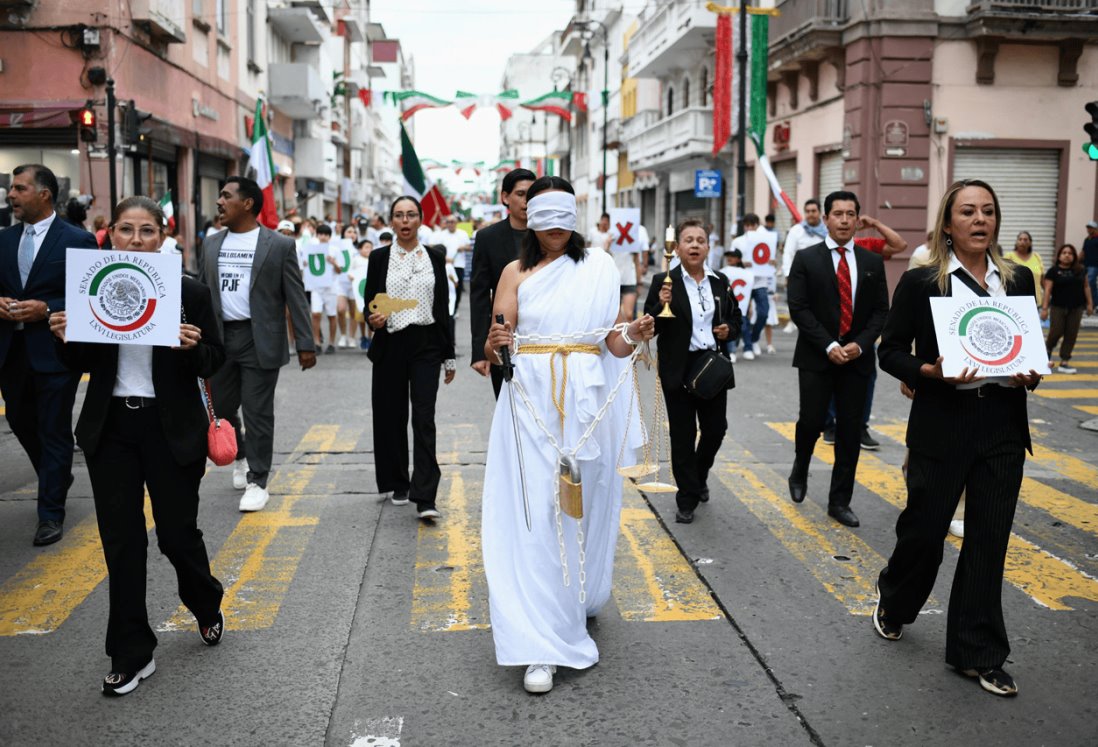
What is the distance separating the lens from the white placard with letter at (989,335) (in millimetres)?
4258

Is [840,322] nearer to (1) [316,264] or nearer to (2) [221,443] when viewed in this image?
(2) [221,443]

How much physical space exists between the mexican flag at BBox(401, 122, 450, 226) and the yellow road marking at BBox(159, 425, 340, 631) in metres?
8.05

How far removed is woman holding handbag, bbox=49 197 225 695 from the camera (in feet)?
14.1

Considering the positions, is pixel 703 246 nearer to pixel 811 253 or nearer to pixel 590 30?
pixel 811 253

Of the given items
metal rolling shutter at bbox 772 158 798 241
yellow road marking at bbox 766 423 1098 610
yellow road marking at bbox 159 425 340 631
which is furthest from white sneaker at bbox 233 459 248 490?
metal rolling shutter at bbox 772 158 798 241

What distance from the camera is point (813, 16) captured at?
78.4 feet

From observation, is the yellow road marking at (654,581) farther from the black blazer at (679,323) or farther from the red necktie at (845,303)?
the red necktie at (845,303)

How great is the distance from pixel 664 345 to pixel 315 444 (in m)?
3.78

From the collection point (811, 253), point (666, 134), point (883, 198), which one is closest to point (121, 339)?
point (811, 253)

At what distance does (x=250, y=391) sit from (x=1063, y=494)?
566 centimetres

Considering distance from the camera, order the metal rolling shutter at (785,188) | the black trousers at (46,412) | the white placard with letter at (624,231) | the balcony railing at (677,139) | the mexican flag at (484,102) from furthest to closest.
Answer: the mexican flag at (484,102) < the balcony railing at (677,139) < the metal rolling shutter at (785,188) < the white placard with letter at (624,231) < the black trousers at (46,412)

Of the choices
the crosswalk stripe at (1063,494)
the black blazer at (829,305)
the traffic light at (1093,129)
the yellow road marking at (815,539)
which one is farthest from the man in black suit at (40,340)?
the traffic light at (1093,129)

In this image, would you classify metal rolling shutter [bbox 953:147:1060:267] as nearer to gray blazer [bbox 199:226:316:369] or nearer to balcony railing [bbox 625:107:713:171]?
balcony railing [bbox 625:107:713:171]

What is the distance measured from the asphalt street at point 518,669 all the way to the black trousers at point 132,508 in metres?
0.23
